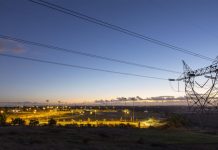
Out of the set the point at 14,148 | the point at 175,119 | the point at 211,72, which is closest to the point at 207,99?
the point at 211,72

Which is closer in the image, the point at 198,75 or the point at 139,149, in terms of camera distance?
the point at 139,149

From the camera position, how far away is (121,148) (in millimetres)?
40281

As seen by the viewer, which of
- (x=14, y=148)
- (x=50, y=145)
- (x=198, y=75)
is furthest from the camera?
(x=198, y=75)

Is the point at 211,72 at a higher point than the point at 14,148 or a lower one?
higher

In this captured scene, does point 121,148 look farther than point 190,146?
No

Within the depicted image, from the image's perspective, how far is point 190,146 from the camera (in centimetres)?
4400

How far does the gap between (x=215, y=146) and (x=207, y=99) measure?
930 cm

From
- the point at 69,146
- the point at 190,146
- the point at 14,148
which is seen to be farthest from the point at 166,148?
the point at 14,148

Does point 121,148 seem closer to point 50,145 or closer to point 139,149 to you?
point 139,149

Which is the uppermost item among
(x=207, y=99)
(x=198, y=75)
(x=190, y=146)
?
(x=198, y=75)

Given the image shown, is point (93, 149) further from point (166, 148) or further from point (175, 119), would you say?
point (175, 119)

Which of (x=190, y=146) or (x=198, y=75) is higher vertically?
(x=198, y=75)

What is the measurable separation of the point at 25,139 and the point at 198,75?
24.7 metres

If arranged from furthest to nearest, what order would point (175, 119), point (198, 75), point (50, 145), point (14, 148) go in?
point (175, 119) → point (198, 75) → point (50, 145) → point (14, 148)
